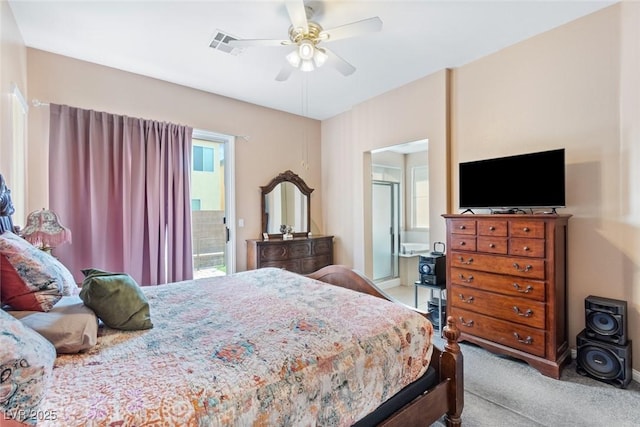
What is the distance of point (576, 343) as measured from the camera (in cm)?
255

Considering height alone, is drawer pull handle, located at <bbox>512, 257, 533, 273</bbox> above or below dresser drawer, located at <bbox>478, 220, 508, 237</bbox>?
below

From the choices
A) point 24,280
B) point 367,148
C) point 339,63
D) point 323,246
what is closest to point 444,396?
point 24,280

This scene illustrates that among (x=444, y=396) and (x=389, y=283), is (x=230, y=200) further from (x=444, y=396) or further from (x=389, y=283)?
(x=444, y=396)

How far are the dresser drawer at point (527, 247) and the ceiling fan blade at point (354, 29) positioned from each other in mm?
2030

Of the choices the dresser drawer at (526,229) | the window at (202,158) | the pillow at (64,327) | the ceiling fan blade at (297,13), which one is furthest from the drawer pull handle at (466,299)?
the window at (202,158)

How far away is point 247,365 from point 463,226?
2.45 meters

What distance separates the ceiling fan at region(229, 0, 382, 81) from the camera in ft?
6.63

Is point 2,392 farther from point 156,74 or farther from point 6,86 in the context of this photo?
point 156,74

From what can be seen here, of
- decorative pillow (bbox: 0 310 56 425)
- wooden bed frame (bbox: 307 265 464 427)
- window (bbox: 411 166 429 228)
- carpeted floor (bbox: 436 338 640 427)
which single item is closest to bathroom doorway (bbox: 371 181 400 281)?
window (bbox: 411 166 429 228)

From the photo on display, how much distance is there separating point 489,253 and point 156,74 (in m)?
4.00

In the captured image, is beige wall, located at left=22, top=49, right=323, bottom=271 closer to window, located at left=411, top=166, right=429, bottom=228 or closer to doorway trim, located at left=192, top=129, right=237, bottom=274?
doorway trim, located at left=192, top=129, right=237, bottom=274

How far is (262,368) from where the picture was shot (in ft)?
3.83

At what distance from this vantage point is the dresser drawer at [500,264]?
97.5 inches

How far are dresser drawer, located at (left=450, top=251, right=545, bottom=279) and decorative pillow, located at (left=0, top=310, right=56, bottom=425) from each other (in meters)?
2.99
